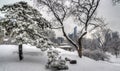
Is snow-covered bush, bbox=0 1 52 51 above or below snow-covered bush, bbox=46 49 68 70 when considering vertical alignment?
above

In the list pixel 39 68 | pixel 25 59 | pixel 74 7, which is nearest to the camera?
pixel 39 68

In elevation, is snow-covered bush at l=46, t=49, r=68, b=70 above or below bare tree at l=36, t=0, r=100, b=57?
below

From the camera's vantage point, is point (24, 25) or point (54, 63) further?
point (24, 25)

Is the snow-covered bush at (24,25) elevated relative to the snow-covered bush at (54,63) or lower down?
elevated

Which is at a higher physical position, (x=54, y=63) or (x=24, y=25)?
(x=24, y=25)

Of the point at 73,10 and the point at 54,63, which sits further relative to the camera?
the point at 73,10

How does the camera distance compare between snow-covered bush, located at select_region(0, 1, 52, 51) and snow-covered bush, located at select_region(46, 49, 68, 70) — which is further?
snow-covered bush, located at select_region(0, 1, 52, 51)

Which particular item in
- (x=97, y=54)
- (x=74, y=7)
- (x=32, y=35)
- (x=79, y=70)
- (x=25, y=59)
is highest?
(x=74, y=7)

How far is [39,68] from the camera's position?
11.0m

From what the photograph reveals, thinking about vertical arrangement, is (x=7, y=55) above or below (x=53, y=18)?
below

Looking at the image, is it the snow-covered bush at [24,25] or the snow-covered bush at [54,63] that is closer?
the snow-covered bush at [54,63]

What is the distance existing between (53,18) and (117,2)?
325 inches

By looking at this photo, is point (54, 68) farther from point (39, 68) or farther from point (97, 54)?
point (97, 54)

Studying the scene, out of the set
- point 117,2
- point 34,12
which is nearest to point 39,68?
point 34,12
